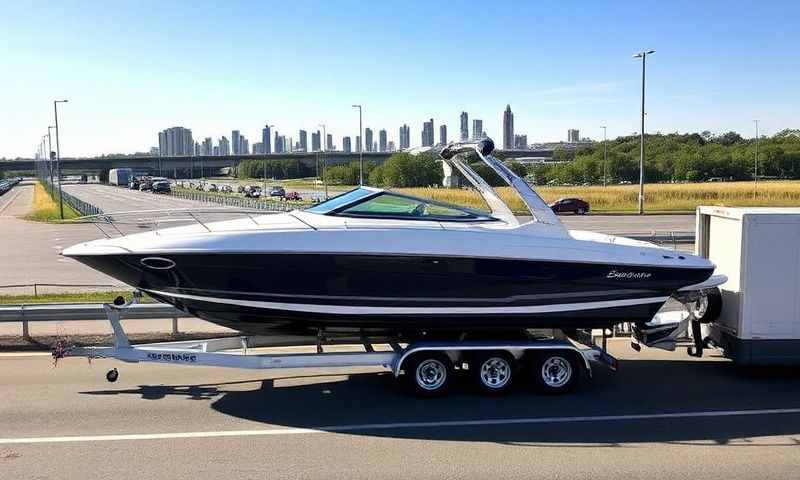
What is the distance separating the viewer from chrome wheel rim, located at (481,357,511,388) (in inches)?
314

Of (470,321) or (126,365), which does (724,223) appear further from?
(126,365)

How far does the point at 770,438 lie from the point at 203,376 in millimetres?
6126

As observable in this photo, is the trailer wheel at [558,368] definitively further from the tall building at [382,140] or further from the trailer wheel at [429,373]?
the tall building at [382,140]

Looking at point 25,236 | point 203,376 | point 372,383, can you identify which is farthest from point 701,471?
point 25,236

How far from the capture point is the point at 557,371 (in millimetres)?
8078

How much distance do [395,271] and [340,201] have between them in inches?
46.0

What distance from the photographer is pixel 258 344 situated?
8617 millimetres

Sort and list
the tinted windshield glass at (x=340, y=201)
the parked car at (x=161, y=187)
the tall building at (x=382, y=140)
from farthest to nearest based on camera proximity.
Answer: the tall building at (x=382, y=140), the parked car at (x=161, y=187), the tinted windshield glass at (x=340, y=201)

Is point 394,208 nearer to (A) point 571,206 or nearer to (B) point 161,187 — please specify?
(A) point 571,206

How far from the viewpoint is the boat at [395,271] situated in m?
7.68

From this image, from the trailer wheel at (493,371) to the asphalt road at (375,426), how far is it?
13 centimetres

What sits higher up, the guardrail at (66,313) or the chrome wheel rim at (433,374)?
the guardrail at (66,313)

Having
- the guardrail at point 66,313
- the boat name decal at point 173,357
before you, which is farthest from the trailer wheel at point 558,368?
the guardrail at point 66,313

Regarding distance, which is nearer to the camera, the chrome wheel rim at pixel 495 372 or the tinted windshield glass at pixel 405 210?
the chrome wheel rim at pixel 495 372
